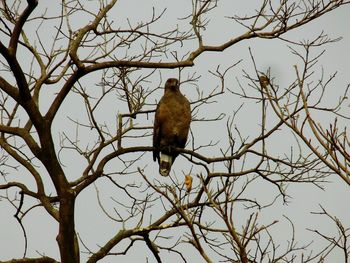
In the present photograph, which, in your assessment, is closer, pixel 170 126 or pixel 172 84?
pixel 170 126

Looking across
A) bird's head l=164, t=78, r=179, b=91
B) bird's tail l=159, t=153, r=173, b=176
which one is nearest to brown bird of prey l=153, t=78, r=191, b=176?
bird's tail l=159, t=153, r=173, b=176

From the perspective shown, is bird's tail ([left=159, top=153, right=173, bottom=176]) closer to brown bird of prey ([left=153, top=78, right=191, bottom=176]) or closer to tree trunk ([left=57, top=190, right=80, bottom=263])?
brown bird of prey ([left=153, top=78, right=191, bottom=176])

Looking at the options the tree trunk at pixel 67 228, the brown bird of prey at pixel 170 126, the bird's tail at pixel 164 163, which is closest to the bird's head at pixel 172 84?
the brown bird of prey at pixel 170 126

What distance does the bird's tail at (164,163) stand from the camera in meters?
7.23

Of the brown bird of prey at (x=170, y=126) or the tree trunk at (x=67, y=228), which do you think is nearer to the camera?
the tree trunk at (x=67, y=228)

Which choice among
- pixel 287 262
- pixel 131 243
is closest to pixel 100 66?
pixel 131 243

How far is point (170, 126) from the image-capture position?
23.5ft

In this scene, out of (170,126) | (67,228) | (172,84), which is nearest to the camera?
(67,228)

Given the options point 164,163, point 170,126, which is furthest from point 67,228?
point 170,126

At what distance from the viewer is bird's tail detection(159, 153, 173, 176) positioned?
7227 millimetres

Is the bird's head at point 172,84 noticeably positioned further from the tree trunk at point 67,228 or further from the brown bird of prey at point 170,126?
the tree trunk at point 67,228

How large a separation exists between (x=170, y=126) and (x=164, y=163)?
496mm

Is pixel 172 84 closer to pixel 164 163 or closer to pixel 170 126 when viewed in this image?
pixel 170 126

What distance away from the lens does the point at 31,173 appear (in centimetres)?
654
